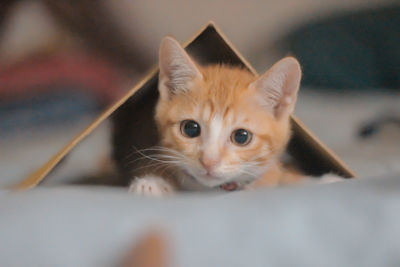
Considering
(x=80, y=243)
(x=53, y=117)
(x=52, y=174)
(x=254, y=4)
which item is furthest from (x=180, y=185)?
(x=254, y=4)

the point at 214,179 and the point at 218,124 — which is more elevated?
the point at 218,124

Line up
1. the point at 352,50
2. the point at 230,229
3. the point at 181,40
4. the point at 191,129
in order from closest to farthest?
the point at 230,229 → the point at 191,129 → the point at 181,40 → the point at 352,50

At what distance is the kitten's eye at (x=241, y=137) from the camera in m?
0.99

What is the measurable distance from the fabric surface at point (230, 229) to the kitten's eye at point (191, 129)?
325 mm

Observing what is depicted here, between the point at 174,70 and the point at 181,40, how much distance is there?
81cm

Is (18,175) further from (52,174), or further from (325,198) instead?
(325,198)

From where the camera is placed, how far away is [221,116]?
1.00 m

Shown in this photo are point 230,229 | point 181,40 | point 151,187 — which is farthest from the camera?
point 181,40

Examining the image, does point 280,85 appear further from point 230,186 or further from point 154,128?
point 154,128

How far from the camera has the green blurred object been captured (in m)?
2.03

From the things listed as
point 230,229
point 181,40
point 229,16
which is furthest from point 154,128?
point 229,16

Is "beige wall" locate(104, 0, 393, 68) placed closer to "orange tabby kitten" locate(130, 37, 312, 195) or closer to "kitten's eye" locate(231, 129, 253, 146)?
"orange tabby kitten" locate(130, 37, 312, 195)

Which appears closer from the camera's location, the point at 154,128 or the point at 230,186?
the point at 230,186

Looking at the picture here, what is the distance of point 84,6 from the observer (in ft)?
5.55
